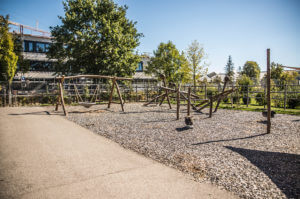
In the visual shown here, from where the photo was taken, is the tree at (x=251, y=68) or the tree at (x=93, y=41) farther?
the tree at (x=251, y=68)

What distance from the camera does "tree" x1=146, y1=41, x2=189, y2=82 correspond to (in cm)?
3725

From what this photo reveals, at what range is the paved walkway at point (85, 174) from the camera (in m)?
2.62

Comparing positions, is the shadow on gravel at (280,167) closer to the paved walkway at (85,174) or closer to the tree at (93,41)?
the paved walkway at (85,174)

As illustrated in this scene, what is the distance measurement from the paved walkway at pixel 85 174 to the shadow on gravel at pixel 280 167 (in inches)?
37.7

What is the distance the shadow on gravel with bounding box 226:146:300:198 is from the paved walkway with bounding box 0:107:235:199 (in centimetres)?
96

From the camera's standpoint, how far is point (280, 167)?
3.47 meters

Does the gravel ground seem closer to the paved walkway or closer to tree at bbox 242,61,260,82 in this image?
the paved walkway

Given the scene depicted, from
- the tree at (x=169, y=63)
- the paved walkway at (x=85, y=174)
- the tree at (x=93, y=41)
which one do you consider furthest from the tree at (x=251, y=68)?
the paved walkway at (x=85, y=174)

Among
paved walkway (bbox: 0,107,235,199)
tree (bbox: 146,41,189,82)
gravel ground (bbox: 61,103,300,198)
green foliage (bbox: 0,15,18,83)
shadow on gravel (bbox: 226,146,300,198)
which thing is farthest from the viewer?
tree (bbox: 146,41,189,82)

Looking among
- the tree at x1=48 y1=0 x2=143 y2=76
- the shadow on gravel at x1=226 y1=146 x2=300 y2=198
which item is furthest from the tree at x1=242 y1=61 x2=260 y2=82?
the shadow on gravel at x1=226 y1=146 x2=300 y2=198

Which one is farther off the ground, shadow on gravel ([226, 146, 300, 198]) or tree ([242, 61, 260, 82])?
tree ([242, 61, 260, 82])

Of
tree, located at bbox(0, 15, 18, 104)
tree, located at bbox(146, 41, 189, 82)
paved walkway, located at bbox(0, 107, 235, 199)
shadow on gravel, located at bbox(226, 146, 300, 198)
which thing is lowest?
paved walkway, located at bbox(0, 107, 235, 199)

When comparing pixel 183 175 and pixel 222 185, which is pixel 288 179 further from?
pixel 183 175

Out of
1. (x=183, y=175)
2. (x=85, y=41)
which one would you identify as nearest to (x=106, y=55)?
(x=85, y=41)
